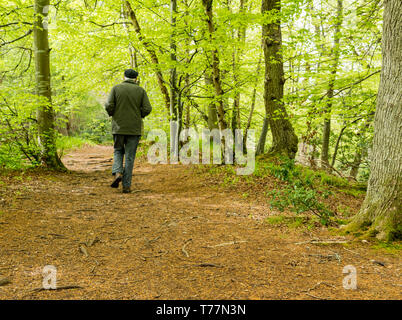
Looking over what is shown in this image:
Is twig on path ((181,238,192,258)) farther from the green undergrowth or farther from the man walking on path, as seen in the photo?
the man walking on path

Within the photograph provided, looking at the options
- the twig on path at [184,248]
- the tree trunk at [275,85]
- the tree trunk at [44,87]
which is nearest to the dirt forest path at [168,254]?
the twig on path at [184,248]

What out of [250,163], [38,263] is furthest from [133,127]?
[38,263]

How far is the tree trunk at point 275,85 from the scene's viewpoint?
714 cm

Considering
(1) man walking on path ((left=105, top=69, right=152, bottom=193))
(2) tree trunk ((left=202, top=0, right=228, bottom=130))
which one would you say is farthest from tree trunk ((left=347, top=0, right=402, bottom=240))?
(1) man walking on path ((left=105, top=69, right=152, bottom=193))

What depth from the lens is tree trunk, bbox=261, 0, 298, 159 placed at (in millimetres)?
7141

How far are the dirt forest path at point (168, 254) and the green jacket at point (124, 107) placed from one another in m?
1.52

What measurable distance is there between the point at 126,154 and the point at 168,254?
343 centimetres

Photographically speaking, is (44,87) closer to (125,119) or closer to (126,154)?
(125,119)

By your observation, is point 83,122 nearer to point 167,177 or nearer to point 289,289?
point 167,177

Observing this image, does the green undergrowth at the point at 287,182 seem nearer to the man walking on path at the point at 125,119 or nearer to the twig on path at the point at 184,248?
the twig on path at the point at 184,248

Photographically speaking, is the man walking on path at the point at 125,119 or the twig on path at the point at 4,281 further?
the man walking on path at the point at 125,119

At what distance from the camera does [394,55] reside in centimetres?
313

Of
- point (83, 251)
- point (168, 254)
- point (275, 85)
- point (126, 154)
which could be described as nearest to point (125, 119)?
point (126, 154)

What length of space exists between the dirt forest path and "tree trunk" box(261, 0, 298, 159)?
10.2 feet
